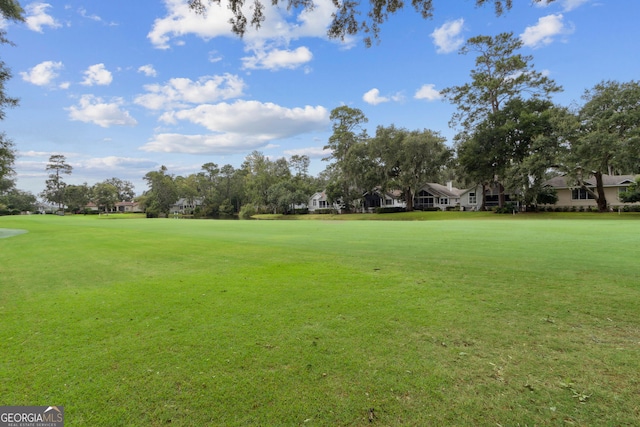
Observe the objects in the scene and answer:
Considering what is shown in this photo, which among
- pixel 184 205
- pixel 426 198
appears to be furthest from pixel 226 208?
pixel 426 198

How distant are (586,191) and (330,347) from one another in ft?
168

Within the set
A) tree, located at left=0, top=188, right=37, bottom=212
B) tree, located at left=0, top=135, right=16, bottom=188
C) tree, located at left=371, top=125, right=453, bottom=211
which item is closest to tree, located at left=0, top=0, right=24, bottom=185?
tree, located at left=0, top=135, right=16, bottom=188

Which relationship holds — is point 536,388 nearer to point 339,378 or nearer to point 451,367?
point 451,367

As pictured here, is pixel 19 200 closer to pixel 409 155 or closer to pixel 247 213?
pixel 247 213

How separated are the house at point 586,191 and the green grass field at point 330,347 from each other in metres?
46.7

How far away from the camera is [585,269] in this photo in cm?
739

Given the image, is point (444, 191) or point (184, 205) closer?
point (444, 191)

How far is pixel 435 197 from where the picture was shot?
216 ft

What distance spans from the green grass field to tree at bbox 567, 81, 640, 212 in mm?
33727

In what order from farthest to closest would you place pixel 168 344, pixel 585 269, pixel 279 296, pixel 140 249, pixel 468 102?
pixel 468 102 < pixel 140 249 < pixel 585 269 < pixel 279 296 < pixel 168 344

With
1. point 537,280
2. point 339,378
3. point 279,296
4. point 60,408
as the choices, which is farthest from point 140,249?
point 537,280

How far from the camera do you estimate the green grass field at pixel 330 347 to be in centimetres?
273

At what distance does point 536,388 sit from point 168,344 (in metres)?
3.87

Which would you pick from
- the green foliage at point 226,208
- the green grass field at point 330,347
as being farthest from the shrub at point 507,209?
the green foliage at point 226,208
